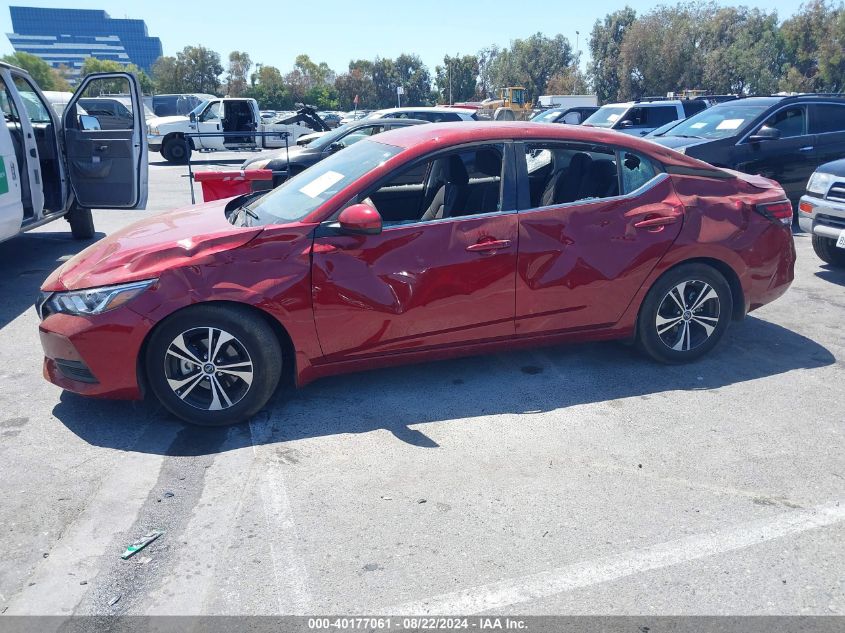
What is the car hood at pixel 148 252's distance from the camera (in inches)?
152

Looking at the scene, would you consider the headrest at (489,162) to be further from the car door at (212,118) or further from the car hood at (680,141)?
the car door at (212,118)

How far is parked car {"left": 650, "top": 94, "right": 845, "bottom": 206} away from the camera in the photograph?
965 cm

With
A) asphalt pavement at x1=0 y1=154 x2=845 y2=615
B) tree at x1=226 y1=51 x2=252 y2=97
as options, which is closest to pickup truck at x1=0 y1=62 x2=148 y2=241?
asphalt pavement at x1=0 y1=154 x2=845 y2=615

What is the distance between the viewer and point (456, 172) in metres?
4.70

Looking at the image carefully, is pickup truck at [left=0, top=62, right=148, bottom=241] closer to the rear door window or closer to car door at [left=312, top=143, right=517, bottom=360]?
car door at [left=312, top=143, right=517, bottom=360]

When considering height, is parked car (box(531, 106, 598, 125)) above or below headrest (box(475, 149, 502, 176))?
above

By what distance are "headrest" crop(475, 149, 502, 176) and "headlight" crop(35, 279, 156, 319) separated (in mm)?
2145

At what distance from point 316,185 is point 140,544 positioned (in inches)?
97.0

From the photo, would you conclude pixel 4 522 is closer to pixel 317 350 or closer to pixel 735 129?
pixel 317 350

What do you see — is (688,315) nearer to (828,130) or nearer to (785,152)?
(785,152)

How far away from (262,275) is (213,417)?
864 mm

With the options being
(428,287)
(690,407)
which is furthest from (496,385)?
(690,407)

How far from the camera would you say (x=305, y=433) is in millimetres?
3982

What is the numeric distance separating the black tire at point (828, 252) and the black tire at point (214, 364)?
20.5ft
